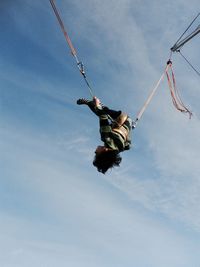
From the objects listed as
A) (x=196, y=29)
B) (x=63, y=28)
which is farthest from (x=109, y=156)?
(x=196, y=29)

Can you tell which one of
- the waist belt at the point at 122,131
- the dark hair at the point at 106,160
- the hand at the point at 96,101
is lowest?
the dark hair at the point at 106,160

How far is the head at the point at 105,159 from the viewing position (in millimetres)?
12875

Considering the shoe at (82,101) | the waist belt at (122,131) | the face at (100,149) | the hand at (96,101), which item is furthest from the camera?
the shoe at (82,101)

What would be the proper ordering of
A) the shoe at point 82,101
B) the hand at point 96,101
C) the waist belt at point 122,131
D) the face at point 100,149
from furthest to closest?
1. the shoe at point 82,101
2. the hand at point 96,101
3. the waist belt at point 122,131
4. the face at point 100,149

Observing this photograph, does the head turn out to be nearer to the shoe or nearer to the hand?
the hand

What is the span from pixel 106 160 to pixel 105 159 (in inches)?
1.6

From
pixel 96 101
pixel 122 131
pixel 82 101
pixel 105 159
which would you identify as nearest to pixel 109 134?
pixel 122 131

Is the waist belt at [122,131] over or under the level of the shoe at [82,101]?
under

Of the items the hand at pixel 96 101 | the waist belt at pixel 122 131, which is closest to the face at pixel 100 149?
the waist belt at pixel 122 131

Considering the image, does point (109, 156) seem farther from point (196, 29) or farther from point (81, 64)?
point (196, 29)

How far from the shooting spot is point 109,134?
12.9 metres

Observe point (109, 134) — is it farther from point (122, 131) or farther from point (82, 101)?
point (82, 101)

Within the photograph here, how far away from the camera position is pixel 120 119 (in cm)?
1324

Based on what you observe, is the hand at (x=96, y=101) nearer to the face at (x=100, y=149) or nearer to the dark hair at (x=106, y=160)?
the face at (x=100, y=149)
